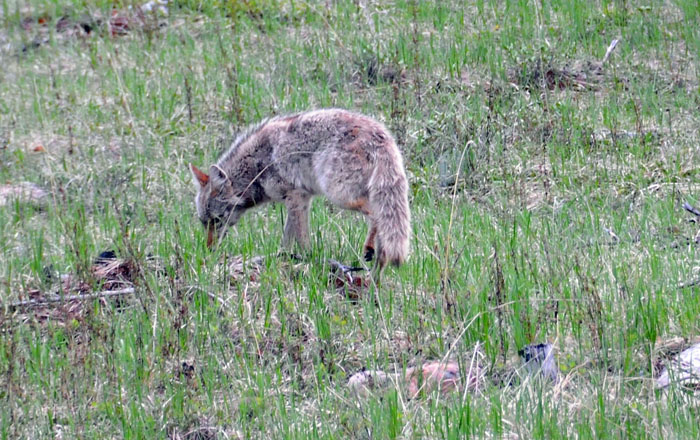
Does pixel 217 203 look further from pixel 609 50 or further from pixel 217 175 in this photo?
pixel 609 50

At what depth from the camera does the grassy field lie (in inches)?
179

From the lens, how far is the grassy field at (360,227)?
15.0ft

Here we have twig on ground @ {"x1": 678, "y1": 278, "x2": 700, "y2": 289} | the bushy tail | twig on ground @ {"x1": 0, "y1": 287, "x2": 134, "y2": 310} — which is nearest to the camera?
twig on ground @ {"x1": 678, "y1": 278, "x2": 700, "y2": 289}

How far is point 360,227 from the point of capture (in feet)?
23.9

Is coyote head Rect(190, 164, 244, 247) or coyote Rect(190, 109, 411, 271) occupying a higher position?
coyote Rect(190, 109, 411, 271)

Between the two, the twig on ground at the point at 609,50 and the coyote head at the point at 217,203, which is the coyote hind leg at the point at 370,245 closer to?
the coyote head at the point at 217,203

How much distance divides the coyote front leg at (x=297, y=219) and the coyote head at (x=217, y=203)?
589mm

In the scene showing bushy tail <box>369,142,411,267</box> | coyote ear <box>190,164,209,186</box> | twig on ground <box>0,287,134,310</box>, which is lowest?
twig on ground <box>0,287,134,310</box>

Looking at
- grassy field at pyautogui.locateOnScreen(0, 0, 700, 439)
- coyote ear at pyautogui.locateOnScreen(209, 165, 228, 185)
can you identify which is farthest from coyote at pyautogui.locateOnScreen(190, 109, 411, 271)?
grassy field at pyautogui.locateOnScreen(0, 0, 700, 439)

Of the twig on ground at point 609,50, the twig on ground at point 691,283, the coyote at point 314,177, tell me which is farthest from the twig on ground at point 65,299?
the twig on ground at point 609,50

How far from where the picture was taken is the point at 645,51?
34.0ft

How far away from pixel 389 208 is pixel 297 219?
1108 mm

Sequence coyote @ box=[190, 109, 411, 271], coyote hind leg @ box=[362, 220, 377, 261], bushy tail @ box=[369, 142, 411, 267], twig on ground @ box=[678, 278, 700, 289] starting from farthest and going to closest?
1. coyote hind leg @ box=[362, 220, 377, 261]
2. coyote @ box=[190, 109, 411, 271]
3. bushy tail @ box=[369, 142, 411, 267]
4. twig on ground @ box=[678, 278, 700, 289]

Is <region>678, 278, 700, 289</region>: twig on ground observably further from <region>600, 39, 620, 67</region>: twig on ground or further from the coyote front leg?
<region>600, 39, 620, 67</region>: twig on ground
